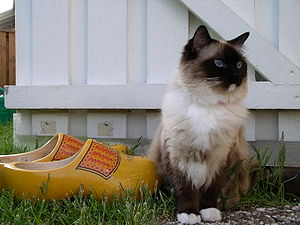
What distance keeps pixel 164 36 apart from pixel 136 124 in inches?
24.8

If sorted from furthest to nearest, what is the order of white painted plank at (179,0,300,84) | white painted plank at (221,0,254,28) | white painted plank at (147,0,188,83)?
1. white painted plank at (147,0,188,83)
2. white painted plank at (221,0,254,28)
3. white painted plank at (179,0,300,84)

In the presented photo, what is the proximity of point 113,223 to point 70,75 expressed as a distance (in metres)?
1.44

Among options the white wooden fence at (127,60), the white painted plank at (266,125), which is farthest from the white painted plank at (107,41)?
the white painted plank at (266,125)

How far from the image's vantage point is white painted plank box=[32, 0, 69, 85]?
8.91ft

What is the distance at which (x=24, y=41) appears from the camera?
282 centimetres

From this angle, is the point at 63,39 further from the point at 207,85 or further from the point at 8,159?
the point at 207,85

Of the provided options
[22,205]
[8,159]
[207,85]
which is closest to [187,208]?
[207,85]

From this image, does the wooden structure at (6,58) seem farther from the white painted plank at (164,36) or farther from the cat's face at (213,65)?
the cat's face at (213,65)

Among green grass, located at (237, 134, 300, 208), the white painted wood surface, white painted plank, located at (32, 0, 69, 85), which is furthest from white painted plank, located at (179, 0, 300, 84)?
white painted plank, located at (32, 0, 69, 85)

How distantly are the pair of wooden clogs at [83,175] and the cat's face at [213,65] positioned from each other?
0.52m

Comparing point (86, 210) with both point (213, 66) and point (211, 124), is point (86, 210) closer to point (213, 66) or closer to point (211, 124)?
point (211, 124)

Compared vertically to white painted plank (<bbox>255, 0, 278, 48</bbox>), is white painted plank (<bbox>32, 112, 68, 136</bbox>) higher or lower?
lower

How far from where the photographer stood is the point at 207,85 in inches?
69.1

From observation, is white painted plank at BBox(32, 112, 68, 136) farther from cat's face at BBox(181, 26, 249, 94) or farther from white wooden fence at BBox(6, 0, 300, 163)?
cat's face at BBox(181, 26, 249, 94)
